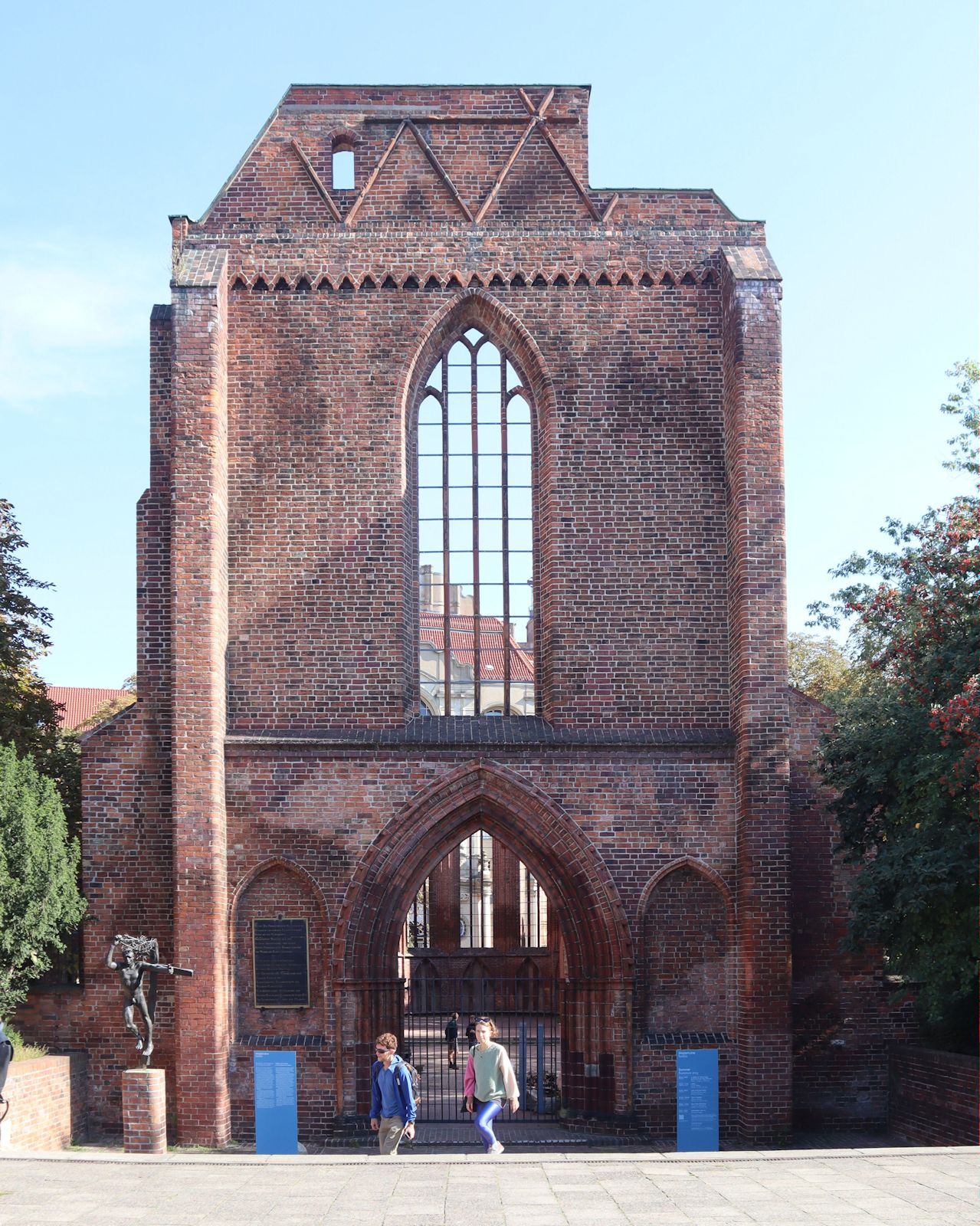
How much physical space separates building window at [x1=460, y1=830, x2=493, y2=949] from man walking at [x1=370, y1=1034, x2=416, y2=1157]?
19195mm

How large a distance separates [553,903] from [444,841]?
1396 mm

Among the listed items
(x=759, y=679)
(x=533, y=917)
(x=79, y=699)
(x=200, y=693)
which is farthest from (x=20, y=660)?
(x=79, y=699)

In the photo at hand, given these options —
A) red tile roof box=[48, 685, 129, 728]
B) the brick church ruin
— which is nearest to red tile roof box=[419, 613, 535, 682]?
the brick church ruin

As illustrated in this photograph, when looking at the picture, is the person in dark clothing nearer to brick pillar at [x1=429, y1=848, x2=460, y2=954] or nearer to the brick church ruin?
the brick church ruin

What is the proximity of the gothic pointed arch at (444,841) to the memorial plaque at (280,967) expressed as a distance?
41cm

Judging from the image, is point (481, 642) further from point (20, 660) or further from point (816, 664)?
point (816, 664)

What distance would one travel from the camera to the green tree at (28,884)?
51.6ft

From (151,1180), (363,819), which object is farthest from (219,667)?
(151,1180)

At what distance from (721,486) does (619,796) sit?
377cm

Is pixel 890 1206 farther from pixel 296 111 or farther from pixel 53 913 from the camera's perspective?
pixel 296 111

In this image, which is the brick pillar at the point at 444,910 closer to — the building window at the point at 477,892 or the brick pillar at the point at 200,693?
the building window at the point at 477,892

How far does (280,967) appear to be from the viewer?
54.2 ft

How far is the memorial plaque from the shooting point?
16.5m

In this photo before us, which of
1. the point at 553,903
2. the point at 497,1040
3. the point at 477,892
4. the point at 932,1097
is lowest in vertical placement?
the point at 497,1040
